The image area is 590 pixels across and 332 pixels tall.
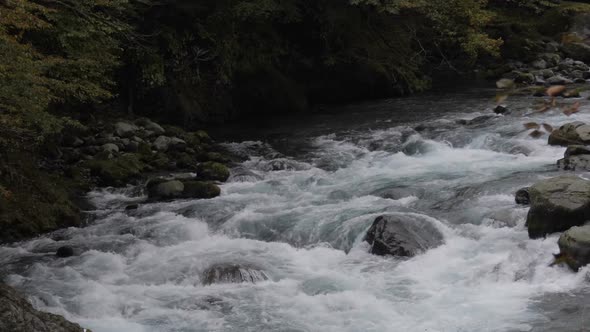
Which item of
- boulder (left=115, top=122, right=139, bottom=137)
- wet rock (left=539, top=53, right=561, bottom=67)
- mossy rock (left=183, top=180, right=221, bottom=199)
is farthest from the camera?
wet rock (left=539, top=53, right=561, bottom=67)

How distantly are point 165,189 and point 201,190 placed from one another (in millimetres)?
635

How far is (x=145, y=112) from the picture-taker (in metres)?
16.0

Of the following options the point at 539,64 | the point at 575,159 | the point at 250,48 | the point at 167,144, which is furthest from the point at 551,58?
the point at 167,144

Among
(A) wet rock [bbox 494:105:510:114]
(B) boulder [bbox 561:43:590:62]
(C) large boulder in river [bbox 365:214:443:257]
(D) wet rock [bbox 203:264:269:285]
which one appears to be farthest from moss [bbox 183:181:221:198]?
(B) boulder [bbox 561:43:590:62]

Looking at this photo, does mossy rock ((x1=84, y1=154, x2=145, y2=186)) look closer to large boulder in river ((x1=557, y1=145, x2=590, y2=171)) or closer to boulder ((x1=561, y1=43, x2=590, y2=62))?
large boulder in river ((x1=557, y1=145, x2=590, y2=171))

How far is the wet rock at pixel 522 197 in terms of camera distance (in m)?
8.65

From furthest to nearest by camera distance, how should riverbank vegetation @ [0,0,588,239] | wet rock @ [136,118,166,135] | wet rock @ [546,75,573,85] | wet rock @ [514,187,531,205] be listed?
1. wet rock @ [546,75,573,85]
2. wet rock @ [136,118,166,135]
3. riverbank vegetation @ [0,0,588,239]
4. wet rock @ [514,187,531,205]

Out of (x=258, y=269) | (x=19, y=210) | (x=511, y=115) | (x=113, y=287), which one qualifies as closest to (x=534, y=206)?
(x=258, y=269)

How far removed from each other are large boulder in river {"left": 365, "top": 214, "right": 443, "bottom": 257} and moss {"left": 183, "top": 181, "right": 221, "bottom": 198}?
138 inches

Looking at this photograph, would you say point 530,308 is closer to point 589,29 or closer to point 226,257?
point 226,257

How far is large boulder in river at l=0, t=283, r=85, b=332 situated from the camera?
4.73 m

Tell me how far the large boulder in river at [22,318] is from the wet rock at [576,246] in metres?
4.91

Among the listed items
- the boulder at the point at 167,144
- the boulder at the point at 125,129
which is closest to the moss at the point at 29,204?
the boulder at the point at 167,144

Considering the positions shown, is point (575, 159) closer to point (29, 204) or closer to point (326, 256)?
point (326, 256)
